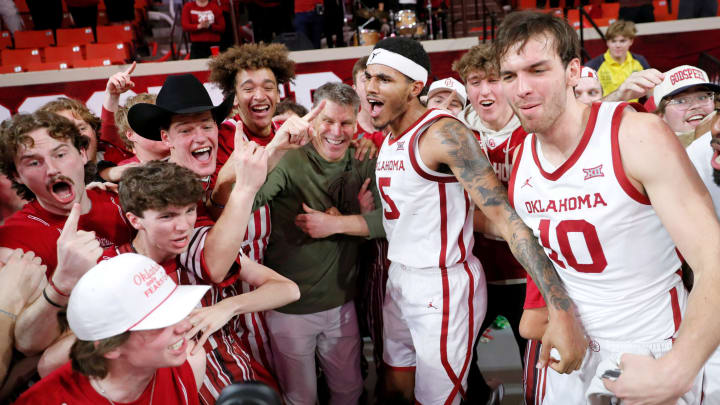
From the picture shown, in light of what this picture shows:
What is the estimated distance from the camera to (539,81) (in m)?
2.26

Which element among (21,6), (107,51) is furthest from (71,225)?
(21,6)

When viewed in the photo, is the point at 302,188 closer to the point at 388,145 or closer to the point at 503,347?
the point at 388,145

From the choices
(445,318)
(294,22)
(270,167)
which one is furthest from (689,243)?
(294,22)

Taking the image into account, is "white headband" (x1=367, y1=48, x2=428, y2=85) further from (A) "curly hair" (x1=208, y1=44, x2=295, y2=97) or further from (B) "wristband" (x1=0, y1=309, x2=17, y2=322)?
(B) "wristband" (x1=0, y1=309, x2=17, y2=322)

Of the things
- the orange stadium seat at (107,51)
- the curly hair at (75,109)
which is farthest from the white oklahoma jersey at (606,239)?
the orange stadium seat at (107,51)

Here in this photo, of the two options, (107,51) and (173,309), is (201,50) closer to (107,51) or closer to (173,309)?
(107,51)

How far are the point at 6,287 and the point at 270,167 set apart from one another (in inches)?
55.2

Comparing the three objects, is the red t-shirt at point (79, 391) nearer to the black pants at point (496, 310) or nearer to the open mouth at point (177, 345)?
the open mouth at point (177, 345)

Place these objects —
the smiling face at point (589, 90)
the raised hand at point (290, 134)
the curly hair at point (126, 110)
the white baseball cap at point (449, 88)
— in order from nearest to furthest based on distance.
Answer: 1. the raised hand at point (290, 134)
2. the curly hair at point (126, 110)
3. the smiling face at point (589, 90)
4. the white baseball cap at point (449, 88)

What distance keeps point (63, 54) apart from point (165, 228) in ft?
30.0

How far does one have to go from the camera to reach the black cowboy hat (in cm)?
320

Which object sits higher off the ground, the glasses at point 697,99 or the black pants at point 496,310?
the glasses at point 697,99

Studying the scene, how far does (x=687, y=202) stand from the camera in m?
1.94

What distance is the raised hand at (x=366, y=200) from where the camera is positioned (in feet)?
12.4
